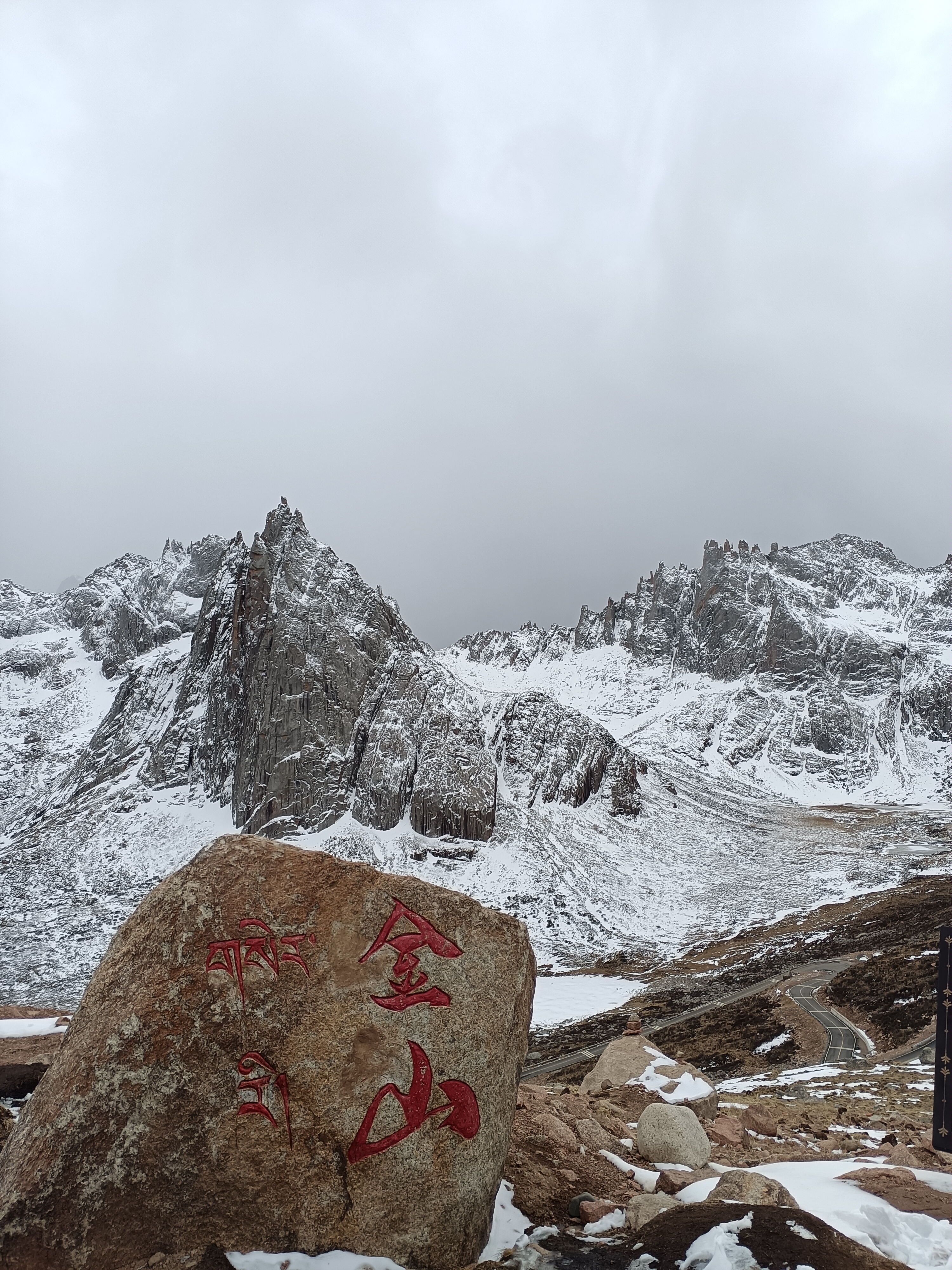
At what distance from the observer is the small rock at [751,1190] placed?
20.4 ft

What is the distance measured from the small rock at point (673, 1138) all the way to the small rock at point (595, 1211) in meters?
2.63

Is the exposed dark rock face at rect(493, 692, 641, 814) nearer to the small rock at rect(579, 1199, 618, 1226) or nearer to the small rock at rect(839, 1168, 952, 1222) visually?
the small rock at rect(839, 1168, 952, 1222)

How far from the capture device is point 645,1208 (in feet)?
21.3

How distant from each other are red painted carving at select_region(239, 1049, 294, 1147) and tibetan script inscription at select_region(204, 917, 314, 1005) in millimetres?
563

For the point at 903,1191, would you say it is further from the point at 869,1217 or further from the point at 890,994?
the point at 890,994

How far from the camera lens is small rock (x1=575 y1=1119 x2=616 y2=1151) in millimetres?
9266

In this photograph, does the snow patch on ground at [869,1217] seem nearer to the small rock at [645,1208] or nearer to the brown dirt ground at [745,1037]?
the small rock at [645,1208]

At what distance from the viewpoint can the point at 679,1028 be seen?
115ft

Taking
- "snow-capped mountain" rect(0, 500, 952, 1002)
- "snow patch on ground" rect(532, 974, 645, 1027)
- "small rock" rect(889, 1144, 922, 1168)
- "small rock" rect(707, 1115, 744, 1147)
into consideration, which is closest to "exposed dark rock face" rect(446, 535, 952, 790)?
"snow-capped mountain" rect(0, 500, 952, 1002)

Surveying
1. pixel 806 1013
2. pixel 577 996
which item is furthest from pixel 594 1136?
pixel 577 996

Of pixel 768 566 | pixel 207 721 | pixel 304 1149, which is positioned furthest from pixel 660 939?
pixel 768 566

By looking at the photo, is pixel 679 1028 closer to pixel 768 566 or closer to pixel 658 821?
pixel 658 821

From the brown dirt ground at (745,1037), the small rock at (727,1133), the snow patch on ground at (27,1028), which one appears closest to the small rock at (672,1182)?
the small rock at (727,1133)

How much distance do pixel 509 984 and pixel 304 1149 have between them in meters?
2.18
